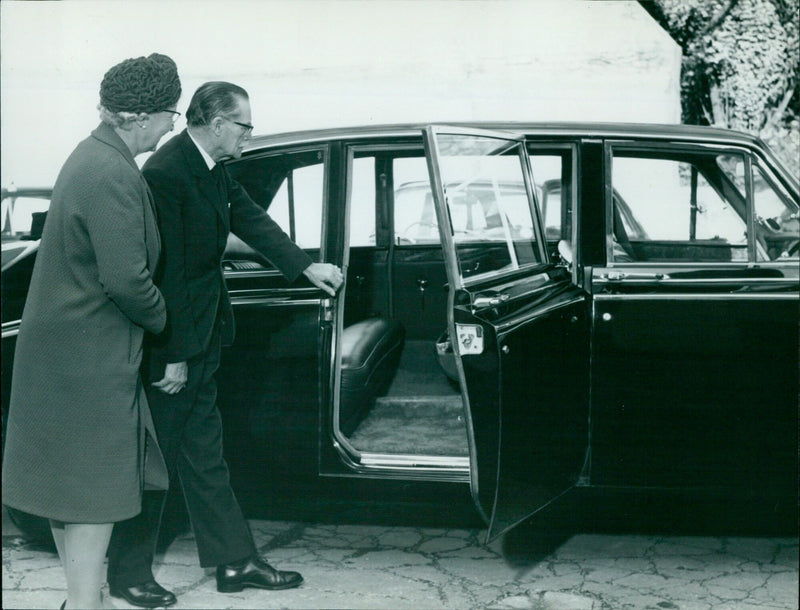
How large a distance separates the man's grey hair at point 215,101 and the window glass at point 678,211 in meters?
1.68

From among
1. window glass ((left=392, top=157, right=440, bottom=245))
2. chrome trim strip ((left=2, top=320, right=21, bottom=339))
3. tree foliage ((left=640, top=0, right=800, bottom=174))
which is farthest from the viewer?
tree foliage ((left=640, top=0, right=800, bottom=174))

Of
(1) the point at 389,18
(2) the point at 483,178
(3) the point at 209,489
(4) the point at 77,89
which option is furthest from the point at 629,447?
(1) the point at 389,18

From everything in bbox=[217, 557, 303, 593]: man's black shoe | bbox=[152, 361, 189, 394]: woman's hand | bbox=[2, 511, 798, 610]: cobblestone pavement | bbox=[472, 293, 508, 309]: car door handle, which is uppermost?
bbox=[472, 293, 508, 309]: car door handle

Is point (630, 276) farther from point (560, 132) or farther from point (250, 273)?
point (250, 273)

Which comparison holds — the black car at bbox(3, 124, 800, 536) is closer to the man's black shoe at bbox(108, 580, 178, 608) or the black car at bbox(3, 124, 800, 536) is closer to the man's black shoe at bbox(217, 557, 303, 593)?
the man's black shoe at bbox(217, 557, 303, 593)

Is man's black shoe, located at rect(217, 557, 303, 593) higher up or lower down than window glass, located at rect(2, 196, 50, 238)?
lower down

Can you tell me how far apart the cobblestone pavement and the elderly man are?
0.49 ft

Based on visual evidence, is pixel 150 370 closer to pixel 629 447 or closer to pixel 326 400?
pixel 326 400

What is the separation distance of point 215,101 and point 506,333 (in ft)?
4.48

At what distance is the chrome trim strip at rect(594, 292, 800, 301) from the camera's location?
3.94m

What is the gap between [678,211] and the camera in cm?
449

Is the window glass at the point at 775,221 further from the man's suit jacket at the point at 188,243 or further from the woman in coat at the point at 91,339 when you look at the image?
the woman in coat at the point at 91,339

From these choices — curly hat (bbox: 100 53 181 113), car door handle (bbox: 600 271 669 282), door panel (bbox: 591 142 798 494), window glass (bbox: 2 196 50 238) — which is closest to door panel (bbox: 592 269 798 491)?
door panel (bbox: 591 142 798 494)

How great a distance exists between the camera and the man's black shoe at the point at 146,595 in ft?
12.0
